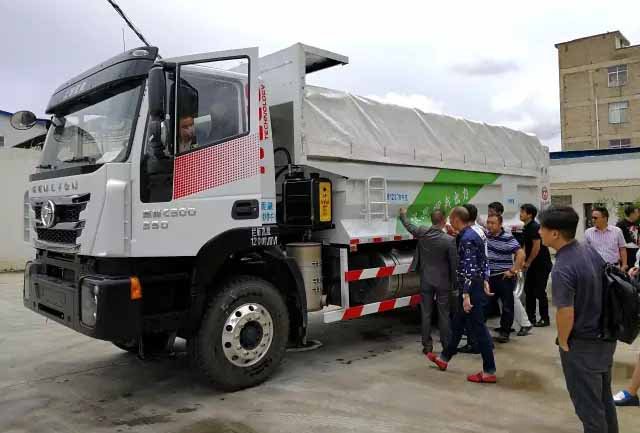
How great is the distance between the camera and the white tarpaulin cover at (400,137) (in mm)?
5750

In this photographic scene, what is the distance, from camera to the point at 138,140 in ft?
14.9

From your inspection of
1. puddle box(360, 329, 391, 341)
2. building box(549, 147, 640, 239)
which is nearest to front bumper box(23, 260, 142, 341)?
puddle box(360, 329, 391, 341)

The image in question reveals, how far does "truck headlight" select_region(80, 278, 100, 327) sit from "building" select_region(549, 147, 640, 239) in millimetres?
19702

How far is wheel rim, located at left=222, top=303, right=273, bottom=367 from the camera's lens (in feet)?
15.8

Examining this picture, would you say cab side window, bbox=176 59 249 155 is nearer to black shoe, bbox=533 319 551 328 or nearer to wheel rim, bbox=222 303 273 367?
wheel rim, bbox=222 303 273 367

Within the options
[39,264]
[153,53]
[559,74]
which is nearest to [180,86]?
[153,53]

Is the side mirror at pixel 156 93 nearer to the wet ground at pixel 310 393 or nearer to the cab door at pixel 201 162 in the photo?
the cab door at pixel 201 162

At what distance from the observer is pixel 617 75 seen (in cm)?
4309

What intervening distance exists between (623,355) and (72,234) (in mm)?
5735

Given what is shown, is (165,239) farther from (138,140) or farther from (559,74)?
(559,74)

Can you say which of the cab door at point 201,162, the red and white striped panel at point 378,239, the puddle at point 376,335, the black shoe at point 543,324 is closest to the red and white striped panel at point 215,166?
the cab door at point 201,162

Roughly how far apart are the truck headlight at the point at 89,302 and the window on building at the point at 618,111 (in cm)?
4711

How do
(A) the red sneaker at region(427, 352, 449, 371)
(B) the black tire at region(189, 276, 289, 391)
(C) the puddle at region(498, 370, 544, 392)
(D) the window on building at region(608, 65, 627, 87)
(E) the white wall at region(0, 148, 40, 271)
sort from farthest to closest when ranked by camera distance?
1. (D) the window on building at region(608, 65, 627, 87)
2. (E) the white wall at region(0, 148, 40, 271)
3. (A) the red sneaker at region(427, 352, 449, 371)
4. (C) the puddle at region(498, 370, 544, 392)
5. (B) the black tire at region(189, 276, 289, 391)

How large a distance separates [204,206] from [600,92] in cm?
4675
